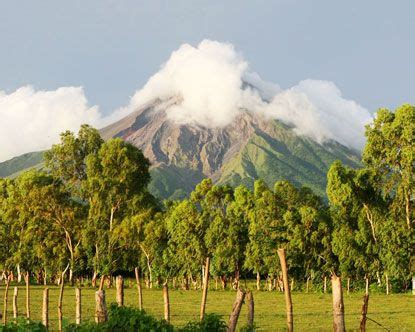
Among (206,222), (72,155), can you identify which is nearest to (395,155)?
(206,222)

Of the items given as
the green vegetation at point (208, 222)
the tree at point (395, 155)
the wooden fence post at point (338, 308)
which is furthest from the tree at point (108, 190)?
the wooden fence post at point (338, 308)

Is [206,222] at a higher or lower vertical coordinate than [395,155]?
lower

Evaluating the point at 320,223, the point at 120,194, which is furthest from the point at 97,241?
the point at 320,223

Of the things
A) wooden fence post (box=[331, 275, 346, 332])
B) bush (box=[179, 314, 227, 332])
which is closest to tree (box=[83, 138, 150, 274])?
bush (box=[179, 314, 227, 332])

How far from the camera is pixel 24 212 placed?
2514 inches

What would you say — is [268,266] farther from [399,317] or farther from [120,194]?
[399,317]

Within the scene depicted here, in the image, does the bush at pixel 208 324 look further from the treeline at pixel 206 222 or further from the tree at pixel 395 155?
the tree at pixel 395 155

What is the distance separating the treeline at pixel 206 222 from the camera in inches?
2501

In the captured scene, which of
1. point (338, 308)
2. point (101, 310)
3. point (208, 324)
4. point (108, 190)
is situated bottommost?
point (208, 324)

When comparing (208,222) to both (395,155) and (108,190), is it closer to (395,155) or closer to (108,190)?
(108,190)

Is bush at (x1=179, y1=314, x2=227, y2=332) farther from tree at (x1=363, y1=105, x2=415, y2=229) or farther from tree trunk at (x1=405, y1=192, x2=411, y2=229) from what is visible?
tree trunk at (x1=405, y1=192, x2=411, y2=229)

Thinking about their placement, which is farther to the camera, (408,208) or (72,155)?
(72,155)

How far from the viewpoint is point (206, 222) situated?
8238 centimetres

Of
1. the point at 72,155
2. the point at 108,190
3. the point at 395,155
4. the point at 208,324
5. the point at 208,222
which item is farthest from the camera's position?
the point at 208,222
